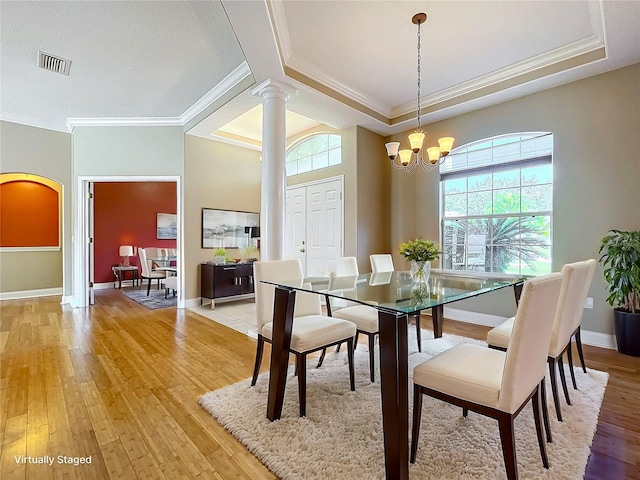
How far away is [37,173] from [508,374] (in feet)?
22.6

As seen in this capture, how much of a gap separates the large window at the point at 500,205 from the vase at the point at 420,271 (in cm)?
197

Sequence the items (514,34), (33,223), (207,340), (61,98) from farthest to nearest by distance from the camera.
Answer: (33,223) < (61,98) < (207,340) < (514,34)

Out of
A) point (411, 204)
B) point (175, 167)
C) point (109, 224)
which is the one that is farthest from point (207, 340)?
point (109, 224)

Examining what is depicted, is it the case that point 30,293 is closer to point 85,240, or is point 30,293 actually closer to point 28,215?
point 28,215

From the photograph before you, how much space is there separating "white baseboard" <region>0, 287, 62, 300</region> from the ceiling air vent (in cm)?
457

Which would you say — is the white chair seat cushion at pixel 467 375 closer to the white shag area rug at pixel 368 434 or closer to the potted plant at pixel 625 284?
the white shag area rug at pixel 368 434

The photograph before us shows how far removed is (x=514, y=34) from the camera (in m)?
2.95

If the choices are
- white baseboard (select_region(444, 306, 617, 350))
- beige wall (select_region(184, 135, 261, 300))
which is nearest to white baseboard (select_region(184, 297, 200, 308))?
beige wall (select_region(184, 135, 261, 300))

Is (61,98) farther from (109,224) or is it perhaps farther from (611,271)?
(611,271)

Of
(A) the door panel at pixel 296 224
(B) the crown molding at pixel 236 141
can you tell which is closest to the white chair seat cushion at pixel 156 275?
(A) the door panel at pixel 296 224

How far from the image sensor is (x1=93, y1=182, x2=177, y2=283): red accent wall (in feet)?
23.5

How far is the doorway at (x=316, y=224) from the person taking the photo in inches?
198

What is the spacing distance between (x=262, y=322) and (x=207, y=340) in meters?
1.55

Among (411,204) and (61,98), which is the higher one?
(61,98)
